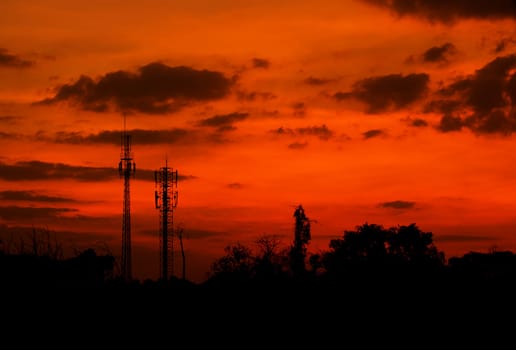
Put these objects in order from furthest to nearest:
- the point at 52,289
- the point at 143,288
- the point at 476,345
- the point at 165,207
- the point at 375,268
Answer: the point at 165,207, the point at 375,268, the point at 143,288, the point at 52,289, the point at 476,345

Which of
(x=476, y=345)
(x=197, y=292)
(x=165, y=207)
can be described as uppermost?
(x=165, y=207)

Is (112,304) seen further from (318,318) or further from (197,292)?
(318,318)

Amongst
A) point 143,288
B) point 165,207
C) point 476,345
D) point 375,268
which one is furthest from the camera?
point 165,207

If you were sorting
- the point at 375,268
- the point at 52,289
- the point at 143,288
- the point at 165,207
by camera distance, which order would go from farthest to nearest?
1. the point at 165,207
2. the point at 375,268
3. the point at 143,288
4. the point at 52,289

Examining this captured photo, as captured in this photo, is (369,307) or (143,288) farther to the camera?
(143,288)

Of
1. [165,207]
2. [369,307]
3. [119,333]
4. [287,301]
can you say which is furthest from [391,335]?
[165,207]

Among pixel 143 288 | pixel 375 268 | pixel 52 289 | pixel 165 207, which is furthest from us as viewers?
pixel 165 207

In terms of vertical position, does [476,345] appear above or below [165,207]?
below

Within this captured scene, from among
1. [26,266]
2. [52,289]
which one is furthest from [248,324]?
[26,266]

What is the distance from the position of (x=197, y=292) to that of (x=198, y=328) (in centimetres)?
180

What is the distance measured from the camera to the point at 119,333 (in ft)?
59.4

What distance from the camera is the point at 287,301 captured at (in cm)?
1941

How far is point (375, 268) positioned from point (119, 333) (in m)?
7.27

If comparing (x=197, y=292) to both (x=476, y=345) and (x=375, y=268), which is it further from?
(x=476, y=345)
